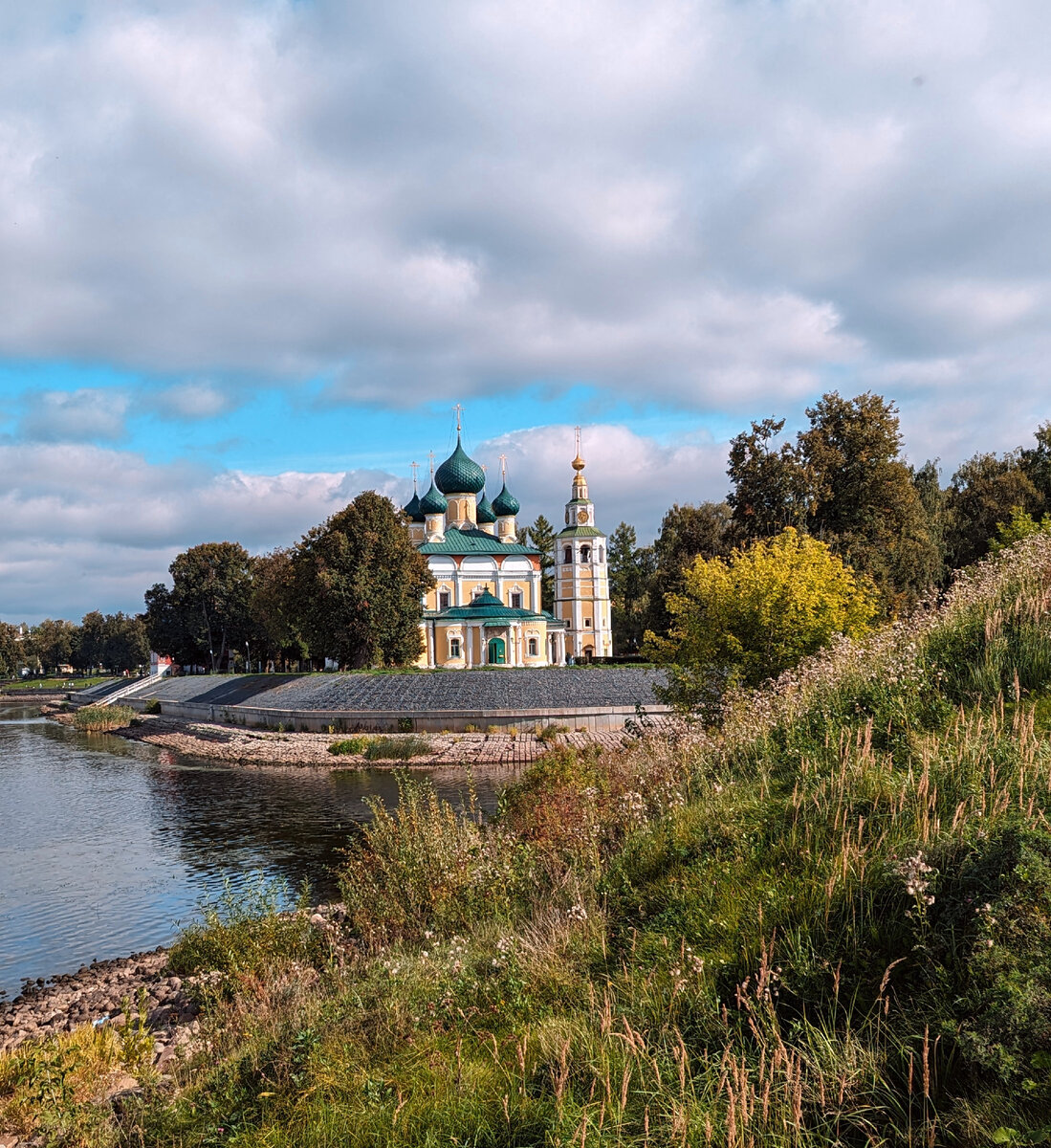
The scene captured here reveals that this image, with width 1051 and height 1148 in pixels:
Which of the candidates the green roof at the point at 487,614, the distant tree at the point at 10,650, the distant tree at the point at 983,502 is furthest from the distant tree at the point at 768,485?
the distant tree at the point at 10,650

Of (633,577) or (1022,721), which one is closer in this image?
(1022,721)

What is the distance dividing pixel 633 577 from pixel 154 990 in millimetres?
81236

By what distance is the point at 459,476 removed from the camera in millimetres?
73750

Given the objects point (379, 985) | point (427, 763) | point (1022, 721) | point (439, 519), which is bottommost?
point (427, 763)

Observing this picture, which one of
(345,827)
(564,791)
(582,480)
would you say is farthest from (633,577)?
(564,791)

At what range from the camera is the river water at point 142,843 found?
47.0 ft

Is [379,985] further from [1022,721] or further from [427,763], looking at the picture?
[427,763]

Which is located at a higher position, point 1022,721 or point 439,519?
point 439,519

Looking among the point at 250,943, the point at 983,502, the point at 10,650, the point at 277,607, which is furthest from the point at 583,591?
the point at 10,650

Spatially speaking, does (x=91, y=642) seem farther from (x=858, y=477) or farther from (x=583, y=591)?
(x=858, y=477)

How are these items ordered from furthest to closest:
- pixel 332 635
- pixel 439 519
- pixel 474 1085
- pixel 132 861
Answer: pixel 439 519 → pixel 332 635 → pixel 132 861 → pixel 474 1085

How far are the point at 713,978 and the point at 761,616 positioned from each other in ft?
43.3

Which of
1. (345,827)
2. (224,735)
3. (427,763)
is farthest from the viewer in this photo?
(224,735)

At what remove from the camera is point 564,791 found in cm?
1193
